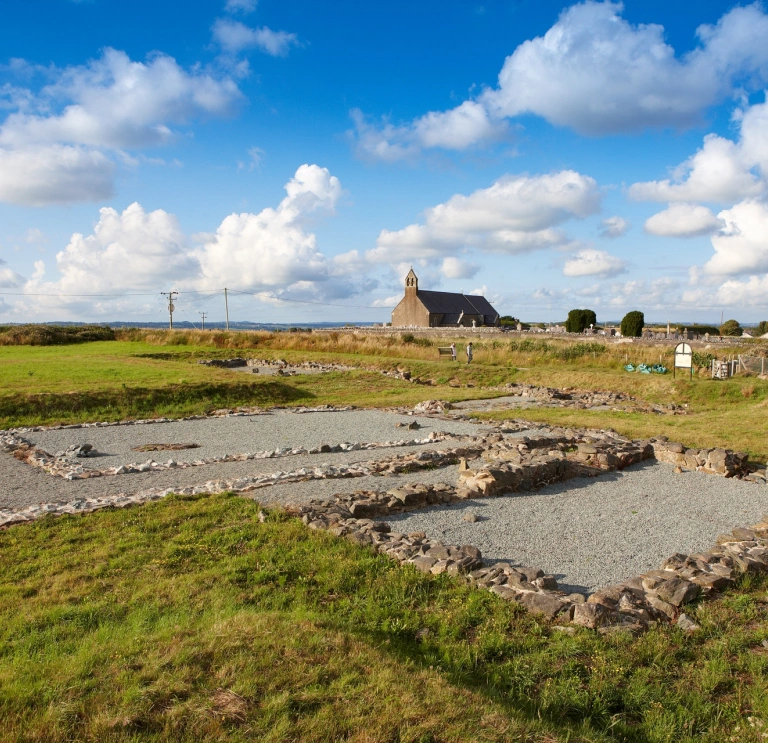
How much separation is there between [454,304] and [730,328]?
36512 mm

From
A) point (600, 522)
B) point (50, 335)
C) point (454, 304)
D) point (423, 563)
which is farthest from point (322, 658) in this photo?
point (454, 304)

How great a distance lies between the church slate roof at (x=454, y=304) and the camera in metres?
84.8

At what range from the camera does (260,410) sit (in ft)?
72.4

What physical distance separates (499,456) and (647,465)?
3468 millimetres

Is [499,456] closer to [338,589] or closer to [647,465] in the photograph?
[647,465]

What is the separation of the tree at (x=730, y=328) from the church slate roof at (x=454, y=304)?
33.7m

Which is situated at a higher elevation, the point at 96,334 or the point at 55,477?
the point at 96,334

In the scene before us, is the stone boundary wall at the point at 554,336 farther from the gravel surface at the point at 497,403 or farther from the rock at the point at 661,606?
the rock at the point at 661,606

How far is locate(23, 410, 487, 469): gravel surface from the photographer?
48.3ft

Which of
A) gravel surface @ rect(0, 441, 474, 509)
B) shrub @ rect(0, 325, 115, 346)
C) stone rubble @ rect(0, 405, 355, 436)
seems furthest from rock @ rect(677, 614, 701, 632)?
shrub @ rect(0, 325, 115, 346)

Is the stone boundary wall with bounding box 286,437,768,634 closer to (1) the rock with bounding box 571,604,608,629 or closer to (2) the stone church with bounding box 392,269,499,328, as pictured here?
(1) the rock with bounding box 571,604,608,629

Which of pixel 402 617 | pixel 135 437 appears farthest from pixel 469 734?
pixel 135 437

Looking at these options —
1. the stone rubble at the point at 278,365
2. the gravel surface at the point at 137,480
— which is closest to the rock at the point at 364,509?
the gravel surface at the point at 137,480

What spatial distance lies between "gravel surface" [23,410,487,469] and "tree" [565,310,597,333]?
5577 cm
